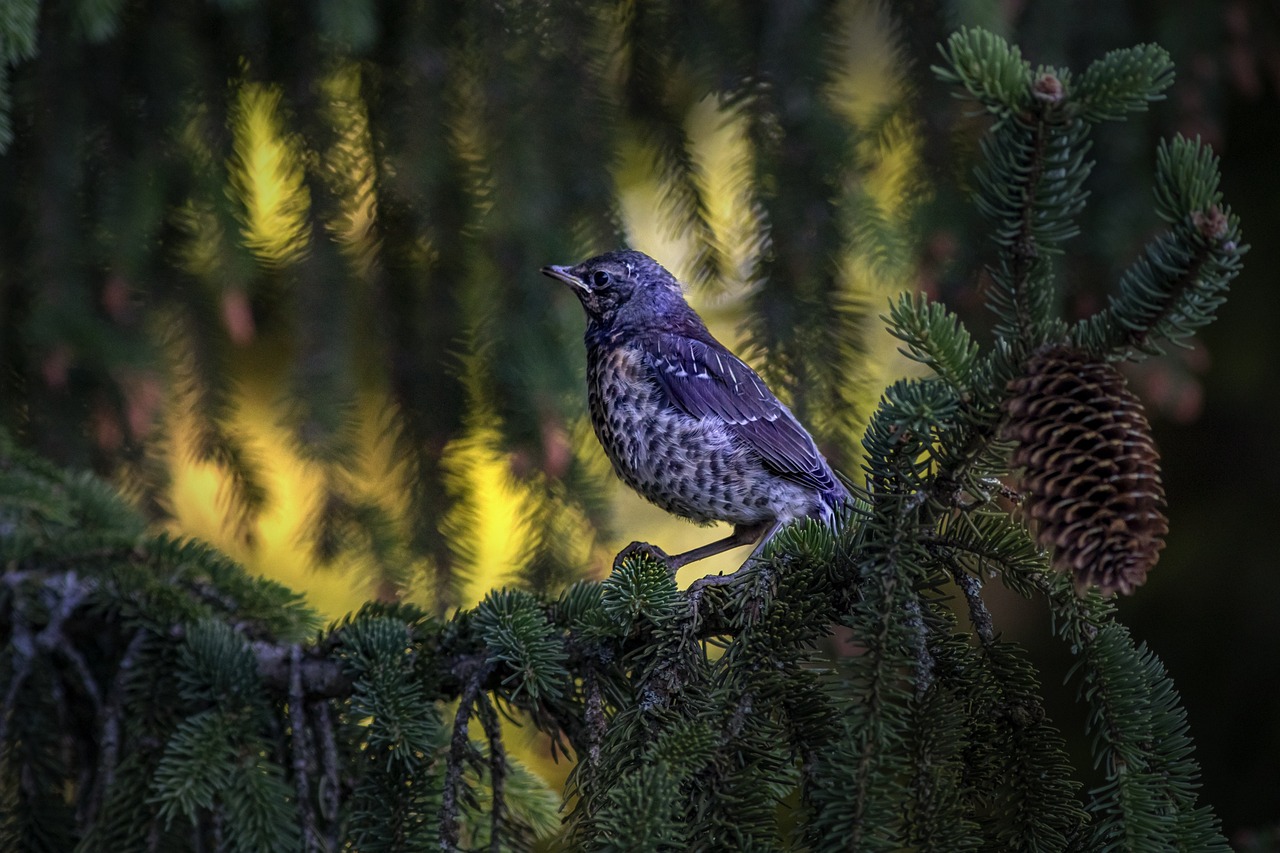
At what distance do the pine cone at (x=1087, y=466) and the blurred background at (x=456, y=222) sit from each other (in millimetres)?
1286

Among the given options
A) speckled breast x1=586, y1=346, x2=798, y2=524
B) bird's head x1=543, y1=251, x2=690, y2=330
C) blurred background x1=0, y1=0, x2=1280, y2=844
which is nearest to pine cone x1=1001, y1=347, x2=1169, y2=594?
blurred background x1=0, y1=0, x2=1280, y2=844

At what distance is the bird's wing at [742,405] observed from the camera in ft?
8.11

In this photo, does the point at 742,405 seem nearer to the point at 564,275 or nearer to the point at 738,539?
the point at 738,539

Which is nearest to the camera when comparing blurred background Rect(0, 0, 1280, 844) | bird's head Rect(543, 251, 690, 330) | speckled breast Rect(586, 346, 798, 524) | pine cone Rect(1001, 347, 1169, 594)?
pine cone Rect(1001, 347, 1169, 594)

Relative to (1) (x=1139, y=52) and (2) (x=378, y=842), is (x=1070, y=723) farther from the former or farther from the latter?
(1) (x=1139, y=52)

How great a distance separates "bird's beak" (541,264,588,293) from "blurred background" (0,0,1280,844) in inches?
0.9

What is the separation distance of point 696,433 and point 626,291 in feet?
1.67

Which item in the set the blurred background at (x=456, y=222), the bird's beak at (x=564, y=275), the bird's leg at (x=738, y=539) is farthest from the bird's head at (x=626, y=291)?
the bird's leg at (x=738, y=539)

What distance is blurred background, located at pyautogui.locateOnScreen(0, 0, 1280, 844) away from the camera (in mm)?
2238

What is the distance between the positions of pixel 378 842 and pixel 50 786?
0.58 metres

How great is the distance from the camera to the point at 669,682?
135 cm

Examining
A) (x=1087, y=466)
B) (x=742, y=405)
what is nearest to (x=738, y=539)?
(x=742, y=405)

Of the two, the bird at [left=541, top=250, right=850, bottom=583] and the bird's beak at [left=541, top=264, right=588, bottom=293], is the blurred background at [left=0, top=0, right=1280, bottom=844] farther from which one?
the bird at [left=541, top=250, right=850, bottom=583]

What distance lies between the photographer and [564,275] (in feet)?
7.67
